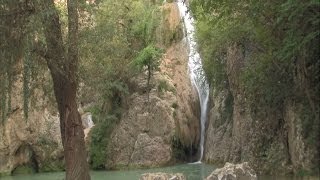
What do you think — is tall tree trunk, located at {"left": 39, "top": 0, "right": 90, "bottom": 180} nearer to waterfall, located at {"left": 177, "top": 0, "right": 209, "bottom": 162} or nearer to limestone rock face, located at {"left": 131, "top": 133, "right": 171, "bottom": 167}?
limestone rock face, located at {"left": 131, "top": 133, "right": 171, "bottom": 167}

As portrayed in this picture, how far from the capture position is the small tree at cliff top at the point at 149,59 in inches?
1282

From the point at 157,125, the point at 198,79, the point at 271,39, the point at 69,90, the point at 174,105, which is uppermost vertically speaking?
the point at 198,79

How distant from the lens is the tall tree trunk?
1395 cm

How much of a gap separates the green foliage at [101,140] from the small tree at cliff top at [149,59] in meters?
3.41

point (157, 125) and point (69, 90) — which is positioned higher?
point (157, 125)

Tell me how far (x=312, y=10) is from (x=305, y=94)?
3.45 meters

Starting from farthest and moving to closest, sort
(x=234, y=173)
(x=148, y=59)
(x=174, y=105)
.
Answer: (x=174, y=105), (x=148, y=59), (x=234, y=173)

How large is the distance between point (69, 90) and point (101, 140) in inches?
757

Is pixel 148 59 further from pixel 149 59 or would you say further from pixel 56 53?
pixel 56 53

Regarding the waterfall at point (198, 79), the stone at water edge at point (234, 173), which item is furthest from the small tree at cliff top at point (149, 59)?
the stone at water edge at point (234, 173)

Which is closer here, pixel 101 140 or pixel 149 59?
pixel 149 59

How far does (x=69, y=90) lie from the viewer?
48.1ft

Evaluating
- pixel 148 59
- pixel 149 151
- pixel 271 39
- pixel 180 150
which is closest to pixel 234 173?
pixel 271 39

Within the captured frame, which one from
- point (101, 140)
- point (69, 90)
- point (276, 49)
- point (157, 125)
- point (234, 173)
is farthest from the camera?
point (101, 140)
